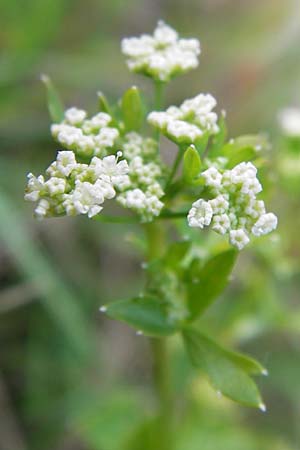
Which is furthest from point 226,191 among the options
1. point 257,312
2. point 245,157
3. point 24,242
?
point 24,242

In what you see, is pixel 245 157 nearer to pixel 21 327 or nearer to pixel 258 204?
pixel 258 204

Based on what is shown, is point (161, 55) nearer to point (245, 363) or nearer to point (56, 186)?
point (56, 186)

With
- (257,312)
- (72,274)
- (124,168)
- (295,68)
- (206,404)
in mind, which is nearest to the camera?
(124,168)

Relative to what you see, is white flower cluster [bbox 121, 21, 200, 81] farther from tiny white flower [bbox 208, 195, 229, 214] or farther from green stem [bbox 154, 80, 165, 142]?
tiny white flower [bbox 208, 195, 229, 214]

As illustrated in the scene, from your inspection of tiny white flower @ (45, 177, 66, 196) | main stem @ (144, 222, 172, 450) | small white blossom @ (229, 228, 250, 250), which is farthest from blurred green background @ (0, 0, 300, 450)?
tiny white flower @ (45, 177, 66, 196)

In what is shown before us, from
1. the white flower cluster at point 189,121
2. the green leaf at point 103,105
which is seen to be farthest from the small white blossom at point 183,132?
the green leaf at point 103,105

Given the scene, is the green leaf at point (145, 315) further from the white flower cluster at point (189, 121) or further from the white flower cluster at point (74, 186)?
the white flower cluster at point (189, 121)
